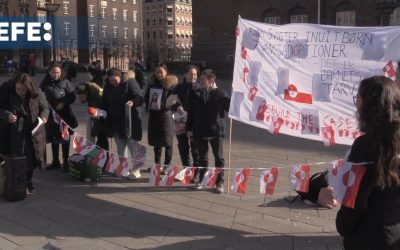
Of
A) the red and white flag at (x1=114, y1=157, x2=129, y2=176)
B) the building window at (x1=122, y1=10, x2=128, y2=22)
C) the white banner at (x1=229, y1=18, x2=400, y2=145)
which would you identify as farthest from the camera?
the building window at (x1=122, y1=10, x2=128, y2=22)

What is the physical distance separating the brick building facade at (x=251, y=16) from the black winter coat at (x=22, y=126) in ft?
110

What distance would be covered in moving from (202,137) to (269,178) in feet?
4.90

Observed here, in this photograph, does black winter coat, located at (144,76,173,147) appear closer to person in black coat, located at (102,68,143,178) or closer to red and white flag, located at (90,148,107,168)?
person in black coat, located at (102,68,143,178)

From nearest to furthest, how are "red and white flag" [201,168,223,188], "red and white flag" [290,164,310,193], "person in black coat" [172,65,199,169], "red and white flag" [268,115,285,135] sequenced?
"red and white flag" [290,164,310,193], "red and white flag" [268,115,285,135], "red and white flag" [201,168,223,188], "person in black coat" [172,65,199,169]

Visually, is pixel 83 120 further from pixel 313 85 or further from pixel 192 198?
pixel 313 85

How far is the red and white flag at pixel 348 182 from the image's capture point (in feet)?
9.75

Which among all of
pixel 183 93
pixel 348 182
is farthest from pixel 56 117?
pixel 348 182

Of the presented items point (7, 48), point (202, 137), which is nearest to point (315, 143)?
point (202, 137)

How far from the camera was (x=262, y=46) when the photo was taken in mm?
6375

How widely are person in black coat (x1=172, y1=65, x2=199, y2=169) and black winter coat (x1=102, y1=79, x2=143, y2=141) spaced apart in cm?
61

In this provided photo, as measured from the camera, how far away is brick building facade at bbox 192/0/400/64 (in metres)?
38.6

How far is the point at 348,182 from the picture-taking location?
3.18 metres

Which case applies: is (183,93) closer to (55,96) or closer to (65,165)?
(55,96)

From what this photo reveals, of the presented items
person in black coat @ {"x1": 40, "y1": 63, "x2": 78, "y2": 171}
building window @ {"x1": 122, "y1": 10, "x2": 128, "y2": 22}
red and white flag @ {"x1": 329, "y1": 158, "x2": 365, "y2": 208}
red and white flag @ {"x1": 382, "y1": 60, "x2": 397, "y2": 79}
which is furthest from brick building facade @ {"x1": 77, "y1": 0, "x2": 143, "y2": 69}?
red and white flag @ {"x1": 329, "y1": 158, "x2": 365, "y2": 208}
